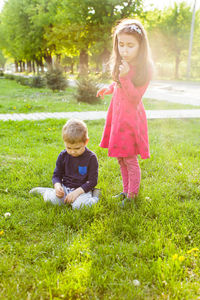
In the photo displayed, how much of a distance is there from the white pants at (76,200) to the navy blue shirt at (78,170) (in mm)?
60

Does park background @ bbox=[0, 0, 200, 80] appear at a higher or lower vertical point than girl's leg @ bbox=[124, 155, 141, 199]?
higher

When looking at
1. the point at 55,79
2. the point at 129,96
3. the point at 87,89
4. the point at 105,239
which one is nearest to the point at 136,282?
the point at 105,239

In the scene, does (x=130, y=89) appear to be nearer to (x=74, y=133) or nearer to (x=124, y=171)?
(x=74, y=133)

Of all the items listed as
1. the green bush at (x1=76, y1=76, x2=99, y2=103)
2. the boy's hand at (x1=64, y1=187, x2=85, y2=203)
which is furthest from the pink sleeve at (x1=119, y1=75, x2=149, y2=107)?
the green bush at (x1=76, y1=76, x2=99, y2=103)

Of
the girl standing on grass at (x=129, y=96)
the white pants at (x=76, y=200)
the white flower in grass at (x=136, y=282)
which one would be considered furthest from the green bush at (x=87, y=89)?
the white flower in grass at (x=136, y=282)

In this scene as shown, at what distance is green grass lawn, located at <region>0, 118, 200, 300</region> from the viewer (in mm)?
1858

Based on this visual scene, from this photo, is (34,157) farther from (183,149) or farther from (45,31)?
(45,31)

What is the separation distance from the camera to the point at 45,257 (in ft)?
6.93

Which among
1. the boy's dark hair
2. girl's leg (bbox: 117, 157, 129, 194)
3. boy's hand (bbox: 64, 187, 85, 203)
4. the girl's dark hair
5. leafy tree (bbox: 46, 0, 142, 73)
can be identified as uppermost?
leafy tree (bbox: 46, 0, 142, 73)

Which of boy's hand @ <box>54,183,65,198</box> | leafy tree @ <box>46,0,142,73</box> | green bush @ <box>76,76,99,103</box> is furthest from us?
leafy tree @ <box>46,0,142,73</box>

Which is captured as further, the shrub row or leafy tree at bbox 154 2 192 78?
leafy tree at bbox 154 2 192 78

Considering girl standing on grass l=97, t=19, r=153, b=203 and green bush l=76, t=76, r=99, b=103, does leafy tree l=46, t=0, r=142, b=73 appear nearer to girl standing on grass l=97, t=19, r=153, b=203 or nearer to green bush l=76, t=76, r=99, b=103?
green bush l=76, t=76, r=99, b=103

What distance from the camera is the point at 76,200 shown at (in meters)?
2.85

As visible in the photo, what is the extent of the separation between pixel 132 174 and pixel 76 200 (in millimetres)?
656
